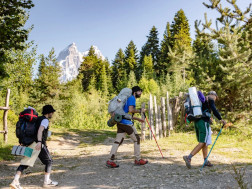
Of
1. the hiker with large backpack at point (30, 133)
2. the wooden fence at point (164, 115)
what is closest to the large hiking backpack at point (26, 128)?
the hiker with large backpack at point (30, 133)

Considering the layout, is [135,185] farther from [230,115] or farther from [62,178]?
[230,115]

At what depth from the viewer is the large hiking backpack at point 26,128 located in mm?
4395

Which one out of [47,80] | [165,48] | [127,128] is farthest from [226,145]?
[165,48]

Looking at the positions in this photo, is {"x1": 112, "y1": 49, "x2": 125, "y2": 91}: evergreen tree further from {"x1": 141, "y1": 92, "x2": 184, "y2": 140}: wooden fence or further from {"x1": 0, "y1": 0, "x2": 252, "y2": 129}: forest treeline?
{"x1": 141, "y1": 92, "x2": 184, "y2": 140}: wooden fence

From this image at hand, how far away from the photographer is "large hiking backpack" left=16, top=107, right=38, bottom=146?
4.39 metres

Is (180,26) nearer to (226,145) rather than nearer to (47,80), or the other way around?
(47,80)

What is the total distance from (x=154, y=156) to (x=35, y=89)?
1516cm

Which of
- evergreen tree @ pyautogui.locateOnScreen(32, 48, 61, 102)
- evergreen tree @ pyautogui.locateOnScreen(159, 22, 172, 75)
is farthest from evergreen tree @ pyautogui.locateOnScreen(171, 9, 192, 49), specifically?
evergreen tree @ pyautogui.locateOnScreen(32, 48, 61, 102)

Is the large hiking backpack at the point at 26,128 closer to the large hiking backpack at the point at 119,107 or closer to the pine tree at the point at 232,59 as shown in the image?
the large hiking backpack at the point at 119,107

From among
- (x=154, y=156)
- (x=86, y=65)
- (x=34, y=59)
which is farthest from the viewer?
(x=86, y=65)

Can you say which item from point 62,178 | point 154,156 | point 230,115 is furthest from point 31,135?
point 230,115

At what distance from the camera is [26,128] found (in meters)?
4.39

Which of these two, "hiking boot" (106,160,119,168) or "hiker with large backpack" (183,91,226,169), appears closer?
"hiker with large backpack" (183,91,226,169)

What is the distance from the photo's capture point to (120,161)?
6.57m
